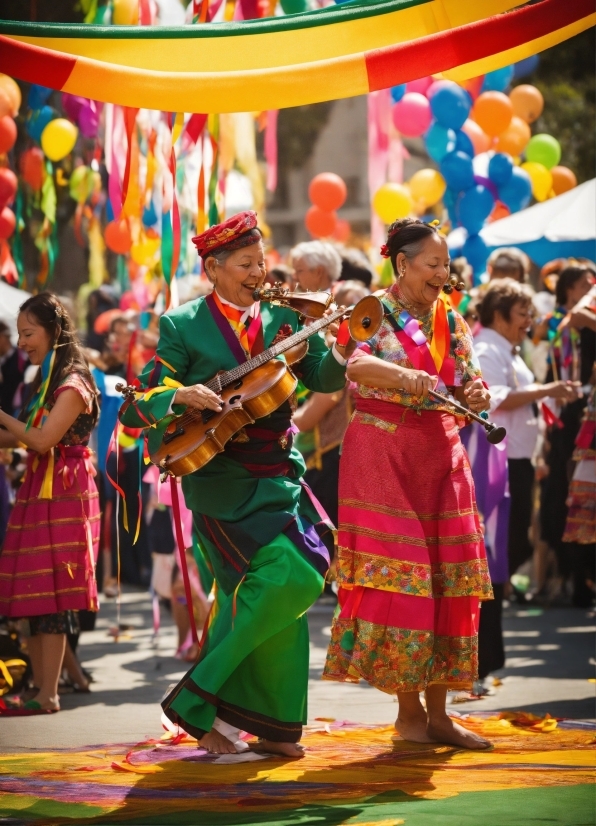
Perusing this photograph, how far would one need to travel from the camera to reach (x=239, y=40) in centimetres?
502

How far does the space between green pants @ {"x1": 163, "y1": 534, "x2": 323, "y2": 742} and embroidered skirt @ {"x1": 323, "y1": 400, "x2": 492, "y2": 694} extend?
0.15m

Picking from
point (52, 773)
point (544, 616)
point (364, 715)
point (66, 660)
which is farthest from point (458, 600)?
point (544, 616)

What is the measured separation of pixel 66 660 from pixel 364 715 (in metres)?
1.77

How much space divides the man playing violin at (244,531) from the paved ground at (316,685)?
0.67 m

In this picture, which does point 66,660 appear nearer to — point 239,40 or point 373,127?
point 239,40

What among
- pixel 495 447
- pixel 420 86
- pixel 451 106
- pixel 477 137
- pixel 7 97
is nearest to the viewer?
pixel 495 447

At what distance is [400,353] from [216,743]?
1635 mm

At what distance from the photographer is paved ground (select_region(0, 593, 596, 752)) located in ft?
18.6

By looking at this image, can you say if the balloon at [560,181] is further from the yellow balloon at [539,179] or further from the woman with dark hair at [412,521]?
the woman with dark hair at [412,521]

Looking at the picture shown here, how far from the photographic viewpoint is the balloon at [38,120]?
10.5m

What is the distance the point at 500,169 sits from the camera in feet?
33.4

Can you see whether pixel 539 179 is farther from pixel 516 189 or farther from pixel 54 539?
pixel 54 539

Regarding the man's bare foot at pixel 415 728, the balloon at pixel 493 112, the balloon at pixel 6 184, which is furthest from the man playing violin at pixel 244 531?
the balloon at pixel 493 112

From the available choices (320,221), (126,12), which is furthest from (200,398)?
(320,221)
